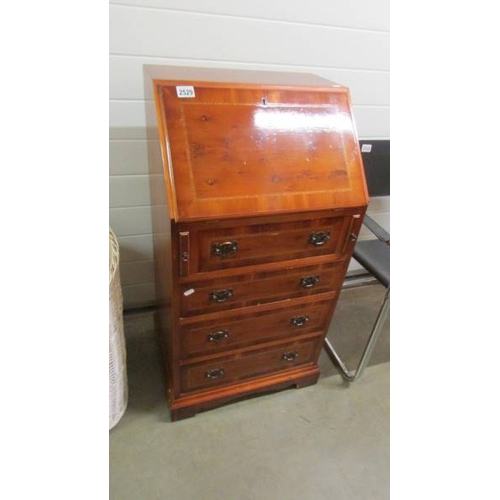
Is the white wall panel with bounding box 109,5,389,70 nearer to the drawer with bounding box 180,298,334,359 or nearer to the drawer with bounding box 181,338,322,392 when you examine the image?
the drawer with bounding box 180,298,334,359

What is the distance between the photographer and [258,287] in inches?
47.2

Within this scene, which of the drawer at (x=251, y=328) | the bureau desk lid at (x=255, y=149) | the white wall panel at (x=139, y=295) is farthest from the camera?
the white wall panel at (x=139, y=295)

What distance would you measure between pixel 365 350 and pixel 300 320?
47 centimetres

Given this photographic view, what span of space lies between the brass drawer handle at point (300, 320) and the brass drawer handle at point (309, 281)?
0.53 ft

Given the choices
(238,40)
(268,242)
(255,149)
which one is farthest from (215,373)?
(238,40)

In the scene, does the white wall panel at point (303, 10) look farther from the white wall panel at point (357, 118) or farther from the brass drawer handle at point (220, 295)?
the brass drawer handle at point (220, 295)

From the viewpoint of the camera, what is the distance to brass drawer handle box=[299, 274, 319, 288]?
1.25 meters

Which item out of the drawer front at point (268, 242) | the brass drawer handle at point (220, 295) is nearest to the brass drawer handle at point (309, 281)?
the drawer front at point (268, 242)

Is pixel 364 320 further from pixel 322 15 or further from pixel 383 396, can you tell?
pixel 322 15

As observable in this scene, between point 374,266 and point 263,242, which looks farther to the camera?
point 374,266

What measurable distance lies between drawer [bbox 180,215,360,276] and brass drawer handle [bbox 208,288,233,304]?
0.33 ft

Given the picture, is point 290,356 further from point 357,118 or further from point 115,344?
point 357,118

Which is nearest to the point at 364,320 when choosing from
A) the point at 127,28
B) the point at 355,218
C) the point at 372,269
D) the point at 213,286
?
the point at 372,269

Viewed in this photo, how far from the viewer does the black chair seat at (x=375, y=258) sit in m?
1.54
